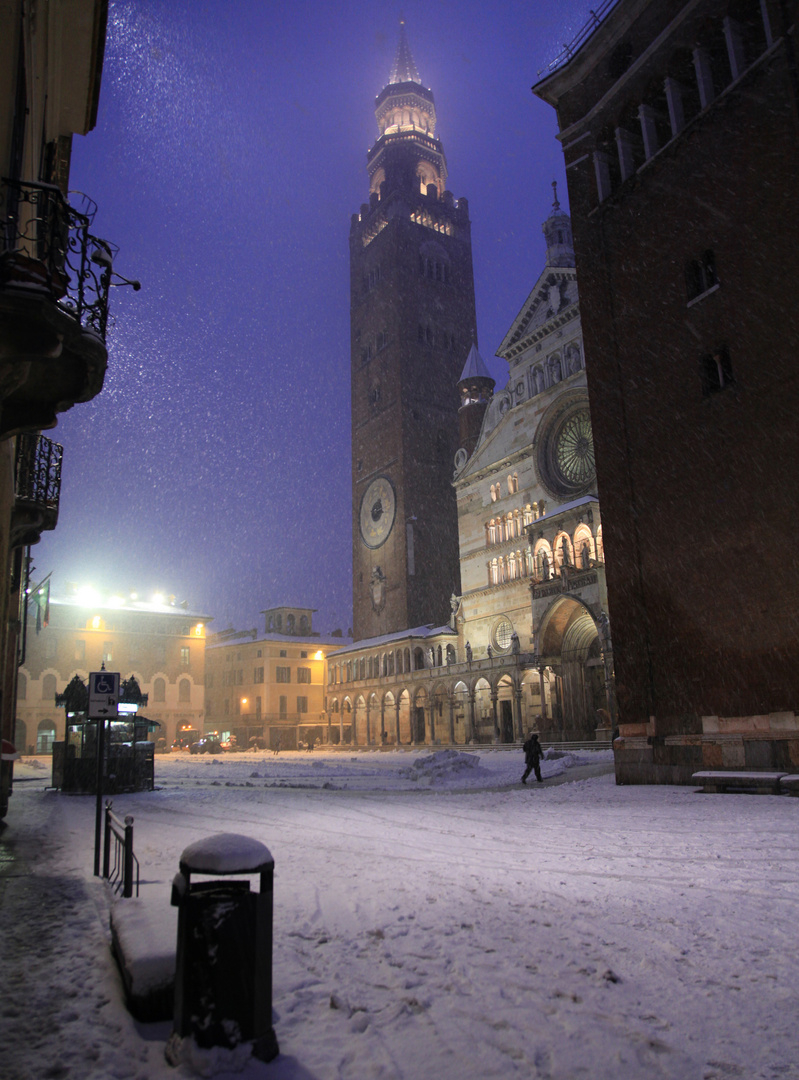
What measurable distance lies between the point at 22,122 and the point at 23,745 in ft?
208

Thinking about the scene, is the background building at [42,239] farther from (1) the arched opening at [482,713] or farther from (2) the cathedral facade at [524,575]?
(1) the arched opening at [482,713]

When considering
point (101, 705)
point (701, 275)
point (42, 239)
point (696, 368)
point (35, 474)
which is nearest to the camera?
point (42, 239)

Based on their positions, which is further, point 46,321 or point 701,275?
point 701,275

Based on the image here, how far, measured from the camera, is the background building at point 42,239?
18.9 ft

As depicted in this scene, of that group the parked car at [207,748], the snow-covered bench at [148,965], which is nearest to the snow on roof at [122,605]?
the parked car at [207,748]

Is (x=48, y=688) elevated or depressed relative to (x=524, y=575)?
depressed

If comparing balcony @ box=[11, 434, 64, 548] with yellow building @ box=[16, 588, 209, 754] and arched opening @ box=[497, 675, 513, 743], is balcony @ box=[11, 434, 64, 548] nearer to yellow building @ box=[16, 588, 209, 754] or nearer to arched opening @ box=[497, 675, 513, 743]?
arched opening @ box=[497, 675, 513, 743]

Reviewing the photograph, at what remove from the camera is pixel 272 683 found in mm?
71812

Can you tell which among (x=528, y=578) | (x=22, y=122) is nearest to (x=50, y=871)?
(x=22, y=122)

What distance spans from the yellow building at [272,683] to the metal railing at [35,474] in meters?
54.8

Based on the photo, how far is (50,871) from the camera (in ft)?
29.2

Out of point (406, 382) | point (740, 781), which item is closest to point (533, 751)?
point (740, 781)

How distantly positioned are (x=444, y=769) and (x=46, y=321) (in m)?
19.7

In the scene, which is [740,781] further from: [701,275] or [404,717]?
[404,717]
